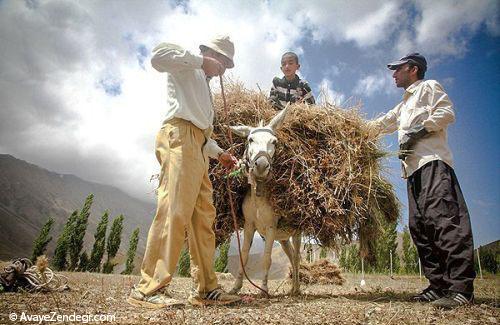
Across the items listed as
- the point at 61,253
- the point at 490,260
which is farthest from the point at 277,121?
the point at 61,253

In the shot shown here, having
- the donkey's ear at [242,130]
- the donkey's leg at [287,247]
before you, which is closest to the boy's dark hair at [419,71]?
the donkey's ear at [242,130]

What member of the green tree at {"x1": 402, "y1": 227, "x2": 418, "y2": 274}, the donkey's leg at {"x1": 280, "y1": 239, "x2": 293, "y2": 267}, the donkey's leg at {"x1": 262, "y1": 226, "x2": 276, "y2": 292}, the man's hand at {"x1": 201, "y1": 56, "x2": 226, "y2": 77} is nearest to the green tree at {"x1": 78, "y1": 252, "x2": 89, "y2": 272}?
the green tree at {"x1": 402, "y1": 227, "x2": 418, "y2": 274}

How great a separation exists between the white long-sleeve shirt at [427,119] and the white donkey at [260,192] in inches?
66.1

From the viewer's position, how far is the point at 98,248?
32.2 m

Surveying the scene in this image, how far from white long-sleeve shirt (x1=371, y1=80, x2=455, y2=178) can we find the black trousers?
13cm

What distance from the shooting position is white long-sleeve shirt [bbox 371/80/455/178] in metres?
3.99

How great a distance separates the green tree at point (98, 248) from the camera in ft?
104

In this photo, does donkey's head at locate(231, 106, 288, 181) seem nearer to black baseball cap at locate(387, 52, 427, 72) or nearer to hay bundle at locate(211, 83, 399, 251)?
hay bundle at locate(211, 83, 399, 251)

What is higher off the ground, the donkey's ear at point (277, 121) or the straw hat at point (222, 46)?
the straw hat at point (222, 46)

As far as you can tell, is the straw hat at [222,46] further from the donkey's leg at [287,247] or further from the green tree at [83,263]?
the green tree at [83,263]

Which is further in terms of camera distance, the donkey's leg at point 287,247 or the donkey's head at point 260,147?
the donkey's leg at point 287,247

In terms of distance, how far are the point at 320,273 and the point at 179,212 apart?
8.46 meters

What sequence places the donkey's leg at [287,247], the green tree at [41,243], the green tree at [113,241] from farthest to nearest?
the green tree at [113,241]
the green tree at [41,243]
the donkey's leg at [287,247]

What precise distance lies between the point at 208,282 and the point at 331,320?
1436 mm
